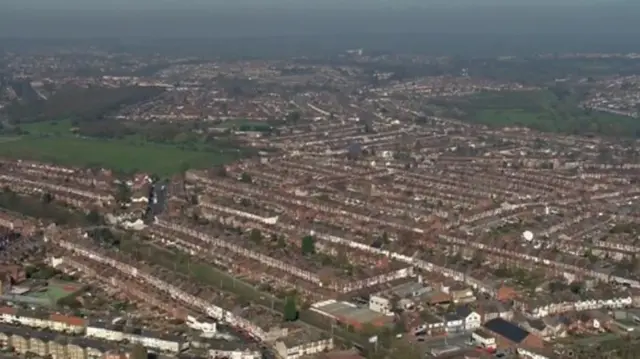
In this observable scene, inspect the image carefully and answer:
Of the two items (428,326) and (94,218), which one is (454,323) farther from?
(94,218)

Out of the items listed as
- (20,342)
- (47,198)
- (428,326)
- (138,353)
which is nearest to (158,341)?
(138,353)

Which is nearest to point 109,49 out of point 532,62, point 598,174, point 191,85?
point 191,85

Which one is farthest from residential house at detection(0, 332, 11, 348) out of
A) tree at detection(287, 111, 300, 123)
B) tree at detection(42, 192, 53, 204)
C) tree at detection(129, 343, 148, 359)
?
tree at detection(287, 111, 300, 123)

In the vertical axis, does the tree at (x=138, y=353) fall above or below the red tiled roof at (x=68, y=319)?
above

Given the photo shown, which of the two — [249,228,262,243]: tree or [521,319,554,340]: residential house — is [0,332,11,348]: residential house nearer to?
[249,228,262,243]: tree

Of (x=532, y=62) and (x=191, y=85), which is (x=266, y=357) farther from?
(x=532, y=62)

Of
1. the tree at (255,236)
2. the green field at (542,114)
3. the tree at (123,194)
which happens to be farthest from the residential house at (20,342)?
the green field at (542,114)

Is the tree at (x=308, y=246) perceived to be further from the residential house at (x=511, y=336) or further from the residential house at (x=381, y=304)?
the residential house at (x=511, y=336)
